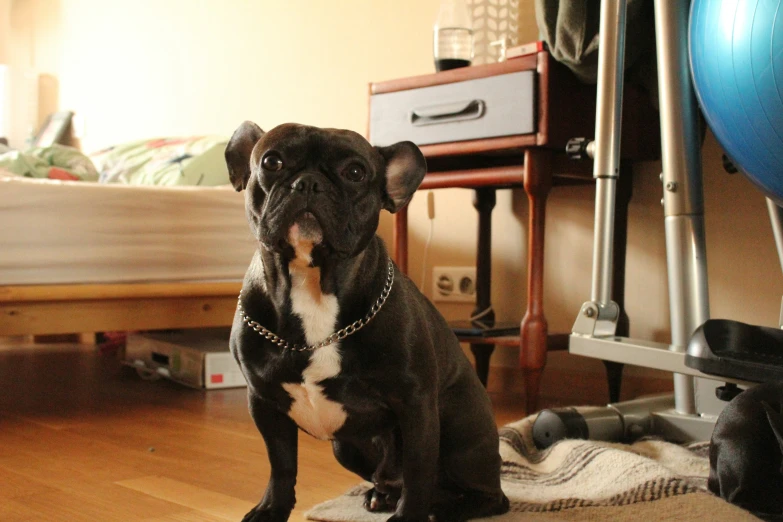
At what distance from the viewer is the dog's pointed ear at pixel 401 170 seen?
1.06 meters

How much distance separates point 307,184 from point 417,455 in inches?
13.5

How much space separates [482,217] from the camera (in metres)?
2.41

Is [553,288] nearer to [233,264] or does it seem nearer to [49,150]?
[233,264]

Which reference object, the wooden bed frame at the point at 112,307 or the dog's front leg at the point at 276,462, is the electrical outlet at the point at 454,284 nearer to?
the wooden bed frame at the point at 112,307

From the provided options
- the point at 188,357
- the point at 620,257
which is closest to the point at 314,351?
the point at 620,257

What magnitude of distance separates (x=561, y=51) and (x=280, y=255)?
3.44 feet

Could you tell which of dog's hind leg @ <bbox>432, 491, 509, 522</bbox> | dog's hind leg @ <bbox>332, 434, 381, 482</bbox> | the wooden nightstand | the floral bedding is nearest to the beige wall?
the wooden nightstand

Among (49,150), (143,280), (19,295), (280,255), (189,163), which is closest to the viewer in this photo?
(280,255)

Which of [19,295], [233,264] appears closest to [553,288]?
[233,264]

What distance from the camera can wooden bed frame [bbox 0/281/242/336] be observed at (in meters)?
2.12

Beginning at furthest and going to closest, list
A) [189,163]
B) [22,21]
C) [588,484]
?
[22,21] → [189,163] → [588,484]

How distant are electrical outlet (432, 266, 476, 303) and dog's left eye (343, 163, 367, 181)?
1.59 m

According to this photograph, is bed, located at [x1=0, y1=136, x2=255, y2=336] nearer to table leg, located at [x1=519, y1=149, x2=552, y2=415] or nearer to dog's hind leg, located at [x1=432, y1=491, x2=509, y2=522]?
table leg, located at [x1=519, y1=149, x2=552, y2=415]

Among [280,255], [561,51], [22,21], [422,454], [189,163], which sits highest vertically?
[22,21]
